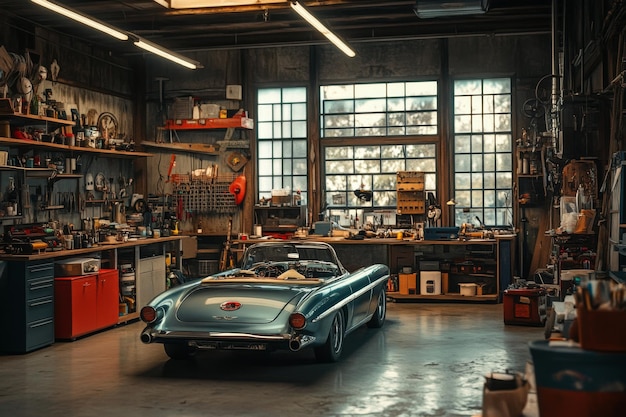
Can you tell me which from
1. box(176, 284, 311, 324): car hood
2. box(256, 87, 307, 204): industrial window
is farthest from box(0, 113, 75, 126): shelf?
box(256, 87, 307, 204): industrial window

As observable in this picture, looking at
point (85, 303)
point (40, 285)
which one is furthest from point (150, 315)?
point (85, 303)

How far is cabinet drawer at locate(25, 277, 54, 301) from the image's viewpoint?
8141 mm

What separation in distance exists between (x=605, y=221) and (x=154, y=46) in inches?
226

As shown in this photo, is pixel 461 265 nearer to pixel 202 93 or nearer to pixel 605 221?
pixel 605 221

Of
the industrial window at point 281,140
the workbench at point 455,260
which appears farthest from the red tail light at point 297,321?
the industrial window at point 281,140

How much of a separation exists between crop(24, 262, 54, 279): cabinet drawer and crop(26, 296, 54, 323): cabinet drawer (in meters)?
0.23

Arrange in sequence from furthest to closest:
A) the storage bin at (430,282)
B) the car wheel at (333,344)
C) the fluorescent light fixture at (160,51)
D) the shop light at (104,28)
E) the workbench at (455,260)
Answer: the storage bin at (430,282)
the workbench at (455,260)
the fluorescent light fixture at (160,51)
the shop light at (104,28)
the car wheel at (333,344)

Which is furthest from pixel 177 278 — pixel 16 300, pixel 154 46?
pixel 154 46

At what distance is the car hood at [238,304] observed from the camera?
22.1ft

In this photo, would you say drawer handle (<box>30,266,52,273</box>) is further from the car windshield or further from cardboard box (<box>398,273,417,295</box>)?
cardboard box (<box>398,273,417,295</box>)

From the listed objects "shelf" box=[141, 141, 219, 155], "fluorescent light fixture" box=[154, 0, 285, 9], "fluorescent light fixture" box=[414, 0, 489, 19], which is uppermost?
"fluorescent light fixture" box=[154, 0, 285, 9]

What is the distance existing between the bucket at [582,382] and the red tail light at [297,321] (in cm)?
387

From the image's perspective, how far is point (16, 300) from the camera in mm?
8062

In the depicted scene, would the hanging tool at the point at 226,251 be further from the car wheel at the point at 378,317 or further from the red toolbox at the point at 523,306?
the red toolbox at the point at 523,306
